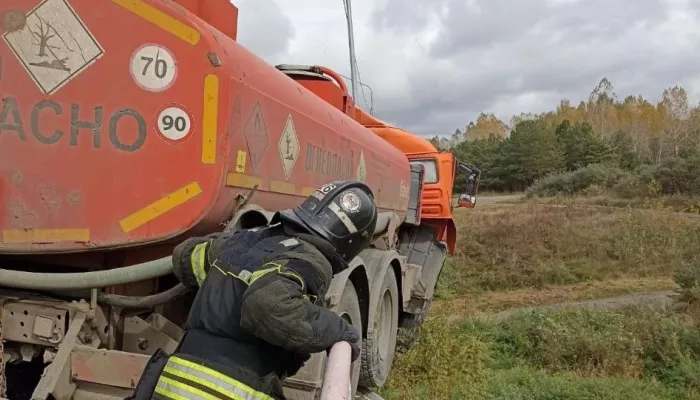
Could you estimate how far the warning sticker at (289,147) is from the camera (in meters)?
3.50

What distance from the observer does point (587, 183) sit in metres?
38.0

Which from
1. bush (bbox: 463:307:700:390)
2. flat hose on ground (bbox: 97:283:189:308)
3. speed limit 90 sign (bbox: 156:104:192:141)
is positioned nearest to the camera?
speed limit 90 sign (bbox: 156:104:192:141)

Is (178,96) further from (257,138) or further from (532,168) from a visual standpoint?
(532,168)

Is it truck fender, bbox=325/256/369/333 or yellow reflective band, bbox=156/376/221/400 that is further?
truck fender, bbox=325/256/369/333

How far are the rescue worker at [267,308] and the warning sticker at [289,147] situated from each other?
134 cm

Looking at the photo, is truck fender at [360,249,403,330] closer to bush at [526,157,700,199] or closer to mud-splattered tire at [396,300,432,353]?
mud-splattered tire at [396,300,432,353]

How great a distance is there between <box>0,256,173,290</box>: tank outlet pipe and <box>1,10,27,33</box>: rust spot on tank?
3.29 ft

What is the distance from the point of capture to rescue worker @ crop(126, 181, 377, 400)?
6.02 ft

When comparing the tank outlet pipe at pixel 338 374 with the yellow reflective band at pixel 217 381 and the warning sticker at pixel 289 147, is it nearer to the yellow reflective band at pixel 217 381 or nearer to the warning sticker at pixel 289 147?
the yellow reflective band at pixel 217 381

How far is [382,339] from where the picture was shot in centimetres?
509

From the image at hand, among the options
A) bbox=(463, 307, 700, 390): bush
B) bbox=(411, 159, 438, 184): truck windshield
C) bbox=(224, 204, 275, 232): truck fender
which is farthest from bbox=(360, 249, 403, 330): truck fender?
bbox=(411, 159, 438, 184): truck windshield

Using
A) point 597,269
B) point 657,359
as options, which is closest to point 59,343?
point 657,359

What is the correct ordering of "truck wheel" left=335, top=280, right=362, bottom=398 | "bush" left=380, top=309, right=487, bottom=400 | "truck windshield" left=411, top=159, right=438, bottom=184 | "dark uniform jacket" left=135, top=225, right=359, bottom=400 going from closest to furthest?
"dark uniform jacket" left=135, top=225, right=359, bottom=400
"truck wheel" left=335, top=280, right=362, bottom=398
"bush" left=380, top=309, right=487, bottom=400
"truck windshield" left=411, top=159, right=438, bottom=184

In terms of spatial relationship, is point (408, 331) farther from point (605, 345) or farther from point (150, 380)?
point (150, 380)
